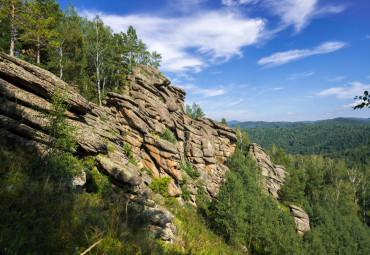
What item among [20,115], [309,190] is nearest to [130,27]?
[20,115]

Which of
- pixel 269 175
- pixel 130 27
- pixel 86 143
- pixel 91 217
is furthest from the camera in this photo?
pixel 269 175

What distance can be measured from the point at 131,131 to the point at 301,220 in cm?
3987

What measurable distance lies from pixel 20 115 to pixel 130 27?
4161cm

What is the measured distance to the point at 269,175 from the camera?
168 feet

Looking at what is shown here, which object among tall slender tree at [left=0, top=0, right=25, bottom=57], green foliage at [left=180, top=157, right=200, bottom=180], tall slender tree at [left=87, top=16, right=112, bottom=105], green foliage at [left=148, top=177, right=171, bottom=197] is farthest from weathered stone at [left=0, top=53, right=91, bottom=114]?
green foliage at [left=180, top=157, right=200, bottom=180]

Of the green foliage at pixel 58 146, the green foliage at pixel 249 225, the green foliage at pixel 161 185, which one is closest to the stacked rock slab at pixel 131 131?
the green foliage at pixel 161 185

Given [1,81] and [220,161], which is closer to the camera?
[1,81]

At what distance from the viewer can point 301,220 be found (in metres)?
33.5

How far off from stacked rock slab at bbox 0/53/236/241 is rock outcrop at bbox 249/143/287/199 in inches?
432

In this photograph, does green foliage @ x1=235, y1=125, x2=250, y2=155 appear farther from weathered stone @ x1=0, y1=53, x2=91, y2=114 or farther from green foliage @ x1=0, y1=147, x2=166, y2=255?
green foliage @ x1=0, y1=147, x2=166, y2=255

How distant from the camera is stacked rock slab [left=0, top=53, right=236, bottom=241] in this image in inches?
329

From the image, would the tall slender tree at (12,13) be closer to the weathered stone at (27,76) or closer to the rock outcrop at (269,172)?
the weathered stone at (27,76)

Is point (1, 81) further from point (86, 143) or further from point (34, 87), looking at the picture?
point (86, 143)

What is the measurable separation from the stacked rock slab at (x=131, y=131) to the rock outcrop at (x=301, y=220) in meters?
17.7
